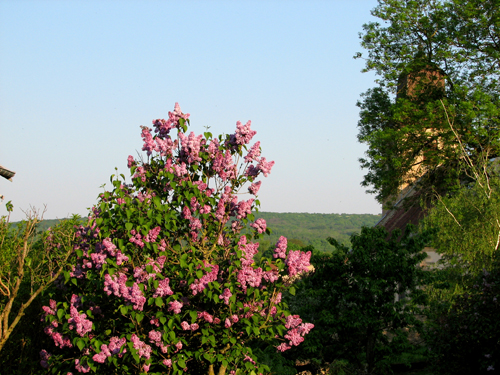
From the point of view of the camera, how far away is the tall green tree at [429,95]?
85.5ft

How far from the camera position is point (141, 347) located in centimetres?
748

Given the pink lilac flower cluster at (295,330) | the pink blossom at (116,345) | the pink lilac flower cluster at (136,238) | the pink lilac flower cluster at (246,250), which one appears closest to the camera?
the pink blossom at (116,345)

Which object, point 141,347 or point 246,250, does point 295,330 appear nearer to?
point 246,250

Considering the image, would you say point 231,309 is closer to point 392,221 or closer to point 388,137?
point 388,137

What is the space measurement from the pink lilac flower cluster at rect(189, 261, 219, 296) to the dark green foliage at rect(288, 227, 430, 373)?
23.3 ft

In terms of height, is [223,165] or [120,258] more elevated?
[223,165]

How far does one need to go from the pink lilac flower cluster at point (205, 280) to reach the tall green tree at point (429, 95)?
65.3 feet

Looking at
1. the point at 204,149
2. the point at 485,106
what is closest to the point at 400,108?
the point at 485,106

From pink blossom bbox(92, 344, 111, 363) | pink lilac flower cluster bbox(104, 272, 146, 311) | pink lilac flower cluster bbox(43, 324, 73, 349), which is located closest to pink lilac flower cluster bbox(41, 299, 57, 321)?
pink lilac flower cluster bbox(43, 324, 73, 349)

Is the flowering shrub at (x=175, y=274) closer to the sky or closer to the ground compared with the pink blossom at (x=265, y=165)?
closer to the ground

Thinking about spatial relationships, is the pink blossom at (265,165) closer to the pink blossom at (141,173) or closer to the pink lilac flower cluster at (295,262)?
the pink lilac flower cluster at (295,262)

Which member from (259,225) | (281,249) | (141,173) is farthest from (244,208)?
(141,173)

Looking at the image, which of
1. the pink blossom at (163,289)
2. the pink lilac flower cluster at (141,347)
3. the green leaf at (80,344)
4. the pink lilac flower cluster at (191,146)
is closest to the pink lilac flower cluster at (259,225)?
the pink lilac flower cluster at (191,146)

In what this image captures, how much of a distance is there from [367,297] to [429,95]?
18.4 metres
